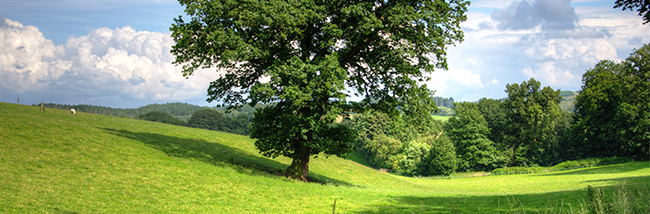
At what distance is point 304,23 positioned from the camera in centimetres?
1908

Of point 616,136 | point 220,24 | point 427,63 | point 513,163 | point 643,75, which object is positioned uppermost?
point 643,75

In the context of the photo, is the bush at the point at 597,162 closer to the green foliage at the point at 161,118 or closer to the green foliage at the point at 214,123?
the green foliage at the point at 214,123

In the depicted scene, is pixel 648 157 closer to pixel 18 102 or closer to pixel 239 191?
pixel 239 191

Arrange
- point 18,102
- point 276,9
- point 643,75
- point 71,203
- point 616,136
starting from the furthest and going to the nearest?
point 18,102, point 616,136, point 643,75, point 276,9, point 71,203

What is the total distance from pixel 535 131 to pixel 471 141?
13.7 meters

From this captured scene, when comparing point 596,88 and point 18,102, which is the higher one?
point 596,88

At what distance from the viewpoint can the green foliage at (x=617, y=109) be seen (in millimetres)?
49781

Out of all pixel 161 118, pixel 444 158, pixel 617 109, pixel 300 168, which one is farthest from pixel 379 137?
pixel 161 118

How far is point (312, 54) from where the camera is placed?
71.2 ft

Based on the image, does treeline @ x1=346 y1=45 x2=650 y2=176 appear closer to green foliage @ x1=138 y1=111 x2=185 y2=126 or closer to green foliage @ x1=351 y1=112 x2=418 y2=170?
green foliage @ x1=351 y1=112 x2=418 y2=170

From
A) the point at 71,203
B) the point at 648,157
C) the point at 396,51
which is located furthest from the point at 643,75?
the point at 71,203

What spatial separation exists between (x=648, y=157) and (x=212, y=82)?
61745 mm

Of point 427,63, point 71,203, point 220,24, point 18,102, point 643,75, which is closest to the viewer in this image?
point 71,203

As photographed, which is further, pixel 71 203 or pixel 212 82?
pixel 212 82
